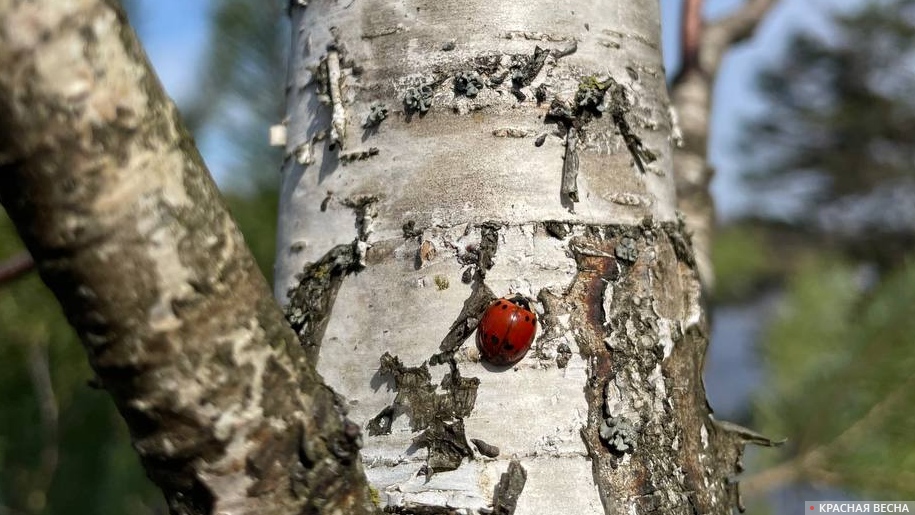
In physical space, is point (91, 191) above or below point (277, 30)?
below

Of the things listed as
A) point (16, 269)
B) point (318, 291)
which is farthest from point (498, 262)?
point (16, 269)

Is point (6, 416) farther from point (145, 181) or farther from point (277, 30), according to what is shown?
point (145, 181)

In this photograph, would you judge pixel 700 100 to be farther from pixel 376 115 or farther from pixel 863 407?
pixel 376 115

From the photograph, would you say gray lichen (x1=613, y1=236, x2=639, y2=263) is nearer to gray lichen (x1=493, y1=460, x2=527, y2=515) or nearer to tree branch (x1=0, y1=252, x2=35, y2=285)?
gray lichen (x1=493, y1=460, x2=527, y2=515)

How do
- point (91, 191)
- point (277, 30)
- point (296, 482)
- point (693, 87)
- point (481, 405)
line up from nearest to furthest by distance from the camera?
point (91, 191) → point (296, 482) → point (481, 405) → point (693, 87) → point (277, 30)

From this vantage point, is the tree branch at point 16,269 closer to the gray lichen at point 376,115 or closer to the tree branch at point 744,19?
the gray lichen at point 376,115

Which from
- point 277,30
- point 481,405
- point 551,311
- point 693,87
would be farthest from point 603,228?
point 277,30

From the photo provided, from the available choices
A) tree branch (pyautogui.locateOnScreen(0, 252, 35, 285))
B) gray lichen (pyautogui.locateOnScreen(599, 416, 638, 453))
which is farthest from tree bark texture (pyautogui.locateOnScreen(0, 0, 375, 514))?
tree branch (pyautogui.locateOnScreen(0, 252, 35, 285))

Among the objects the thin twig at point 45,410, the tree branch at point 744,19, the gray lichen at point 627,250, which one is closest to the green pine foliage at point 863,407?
the tree branch at point 744,19
